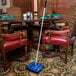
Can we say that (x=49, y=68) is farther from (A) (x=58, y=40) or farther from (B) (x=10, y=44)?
(B) (x=10, y=44)

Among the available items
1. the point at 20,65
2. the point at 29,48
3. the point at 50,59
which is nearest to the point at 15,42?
the point at 20,65

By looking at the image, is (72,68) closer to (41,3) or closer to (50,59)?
(50,59)

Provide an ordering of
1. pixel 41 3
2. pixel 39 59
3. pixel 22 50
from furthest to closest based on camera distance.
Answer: pixel 41 3
pixel 22 50
pixel 39 59

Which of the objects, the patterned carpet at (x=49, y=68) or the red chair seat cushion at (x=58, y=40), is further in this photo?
the red chair seat cushion at (x=58, y=40)

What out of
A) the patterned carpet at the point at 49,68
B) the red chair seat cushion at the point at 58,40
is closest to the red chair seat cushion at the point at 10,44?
the patterned carpet at the point at 49,68

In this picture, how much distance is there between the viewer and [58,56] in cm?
219

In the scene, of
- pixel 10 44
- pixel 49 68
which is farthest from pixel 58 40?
pixel 10 44

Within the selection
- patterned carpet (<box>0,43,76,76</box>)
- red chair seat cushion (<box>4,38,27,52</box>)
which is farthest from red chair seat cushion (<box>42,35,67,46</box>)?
red chair seat cushion (<box>4,38,27,52</box>)

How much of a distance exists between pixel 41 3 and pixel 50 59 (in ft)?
9.36

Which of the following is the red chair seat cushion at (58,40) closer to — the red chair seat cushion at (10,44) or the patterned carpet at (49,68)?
the patterned carpet at (49,68)

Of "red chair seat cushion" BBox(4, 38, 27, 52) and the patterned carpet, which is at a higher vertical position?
"red chair seat cushion" BBox(4, 38, 27, 52)

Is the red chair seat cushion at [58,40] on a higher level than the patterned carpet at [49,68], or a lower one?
higher

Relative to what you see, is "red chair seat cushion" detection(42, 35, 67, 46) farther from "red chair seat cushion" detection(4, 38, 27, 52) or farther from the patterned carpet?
"red chair seat cushion" detection(4, 38, 27, 52)

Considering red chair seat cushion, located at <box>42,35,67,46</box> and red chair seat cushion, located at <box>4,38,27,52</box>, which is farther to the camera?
red chair seat cushion, located at <box>42,35,67,46</box>
